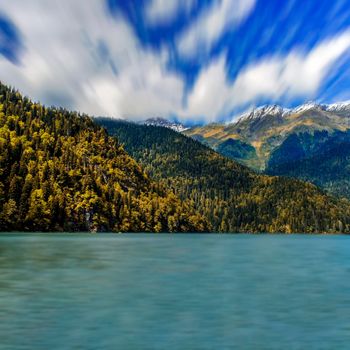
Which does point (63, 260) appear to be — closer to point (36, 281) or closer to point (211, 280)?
point (36, 281)

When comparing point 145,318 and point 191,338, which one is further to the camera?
point 145,318

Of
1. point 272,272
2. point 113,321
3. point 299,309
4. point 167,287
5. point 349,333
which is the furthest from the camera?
point 272,272

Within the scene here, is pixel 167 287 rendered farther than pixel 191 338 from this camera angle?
Yes

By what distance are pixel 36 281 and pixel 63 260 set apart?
86.5 feet

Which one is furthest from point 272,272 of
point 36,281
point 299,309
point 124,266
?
point 36,281

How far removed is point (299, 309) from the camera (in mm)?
42438

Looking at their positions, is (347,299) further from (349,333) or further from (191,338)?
(191,338)

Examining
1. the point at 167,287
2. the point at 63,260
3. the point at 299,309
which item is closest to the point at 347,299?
the point at 299,309

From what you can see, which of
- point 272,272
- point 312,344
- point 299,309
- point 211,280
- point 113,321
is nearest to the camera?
point 312,344

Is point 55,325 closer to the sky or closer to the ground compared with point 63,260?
closer to the ground

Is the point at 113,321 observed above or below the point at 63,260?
below

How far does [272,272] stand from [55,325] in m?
46.1

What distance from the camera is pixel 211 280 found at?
202 feet

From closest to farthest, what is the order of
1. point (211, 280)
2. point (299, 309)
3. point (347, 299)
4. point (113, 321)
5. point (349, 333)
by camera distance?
point (349, 333)
point (113, 321)
point (299, 309)
point (347, 299)
point (211, 280)
